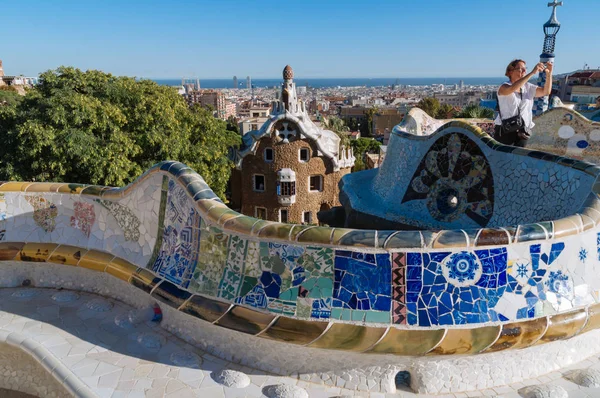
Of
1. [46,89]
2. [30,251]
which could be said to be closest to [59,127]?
[46,89]

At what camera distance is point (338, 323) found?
3.42m

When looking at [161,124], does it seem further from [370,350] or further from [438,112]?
[438,112]

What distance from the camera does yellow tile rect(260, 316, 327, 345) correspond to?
3432 mm

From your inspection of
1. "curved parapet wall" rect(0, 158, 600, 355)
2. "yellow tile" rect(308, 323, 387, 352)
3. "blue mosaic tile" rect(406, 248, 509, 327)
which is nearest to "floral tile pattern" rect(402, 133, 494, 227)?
"curved parapet wall" rect(0, 158, 600, 355)

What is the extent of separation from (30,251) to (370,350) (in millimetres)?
3988

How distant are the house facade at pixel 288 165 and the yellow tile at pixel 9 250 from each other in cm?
1429

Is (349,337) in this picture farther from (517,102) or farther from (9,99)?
(9,99)

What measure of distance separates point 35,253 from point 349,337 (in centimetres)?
377

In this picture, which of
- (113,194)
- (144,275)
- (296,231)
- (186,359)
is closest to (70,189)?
(113,194)

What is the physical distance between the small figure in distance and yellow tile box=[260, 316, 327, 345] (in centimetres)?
377

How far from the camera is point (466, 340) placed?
10.9 ft

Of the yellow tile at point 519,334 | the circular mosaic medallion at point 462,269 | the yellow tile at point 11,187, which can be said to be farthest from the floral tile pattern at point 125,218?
the yellow tile at point 519,334

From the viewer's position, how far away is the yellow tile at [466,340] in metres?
3.31

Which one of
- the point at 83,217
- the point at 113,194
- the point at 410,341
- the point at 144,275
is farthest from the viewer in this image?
the point at 83,217
